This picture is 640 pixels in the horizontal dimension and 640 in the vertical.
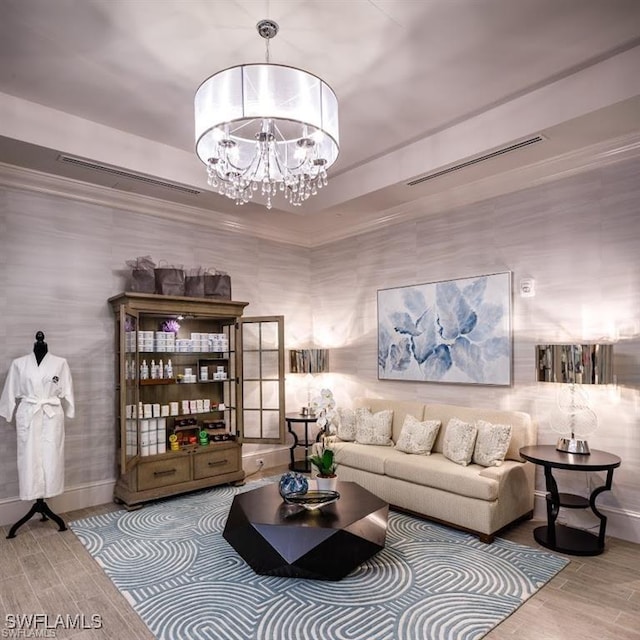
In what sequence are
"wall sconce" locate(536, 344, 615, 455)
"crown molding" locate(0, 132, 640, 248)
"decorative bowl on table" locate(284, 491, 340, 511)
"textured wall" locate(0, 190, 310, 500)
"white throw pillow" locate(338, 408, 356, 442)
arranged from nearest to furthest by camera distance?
"decorative bowl on table" locate(284, 491, 340, 511) → "wall sconce" locate(536, 344, 615, 455) → "crown molding" locate(0, 132, 640, 248) → "textured wall" locate(0, 190, 310, 500) → "white throw pillow" locate(338, 408, 356, 442)

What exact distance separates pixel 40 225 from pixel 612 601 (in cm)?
512

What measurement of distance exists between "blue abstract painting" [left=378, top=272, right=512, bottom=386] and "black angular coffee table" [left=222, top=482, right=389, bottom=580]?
187cm

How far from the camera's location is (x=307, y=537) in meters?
2.74

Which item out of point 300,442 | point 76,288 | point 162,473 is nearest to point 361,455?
point 300,442

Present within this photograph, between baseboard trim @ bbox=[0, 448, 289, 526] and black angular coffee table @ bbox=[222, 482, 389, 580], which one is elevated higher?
black angular coffee table @ bbox=[222, 482, 389, 580]

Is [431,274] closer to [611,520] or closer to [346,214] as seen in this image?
[346,214]

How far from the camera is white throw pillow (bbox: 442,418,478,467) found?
12.5 feet

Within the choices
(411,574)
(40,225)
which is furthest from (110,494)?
(411,574)

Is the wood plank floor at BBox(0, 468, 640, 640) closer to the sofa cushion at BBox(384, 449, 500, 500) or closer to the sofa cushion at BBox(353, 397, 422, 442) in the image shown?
the sofa cushion at BBox(384, 449, 500, 500)

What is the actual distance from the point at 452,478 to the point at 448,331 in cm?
156

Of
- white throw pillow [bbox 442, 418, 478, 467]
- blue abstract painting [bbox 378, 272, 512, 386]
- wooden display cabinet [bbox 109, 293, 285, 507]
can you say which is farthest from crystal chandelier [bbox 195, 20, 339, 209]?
white throw pillow [bbox 442, 418, 478, 467]

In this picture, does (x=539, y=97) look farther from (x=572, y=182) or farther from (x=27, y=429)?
(x=27, y=429)

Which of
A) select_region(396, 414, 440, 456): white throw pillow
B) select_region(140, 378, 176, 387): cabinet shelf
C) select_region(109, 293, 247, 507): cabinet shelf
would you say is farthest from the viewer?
select_region(140, 378, 176, 387): cabinet shelf

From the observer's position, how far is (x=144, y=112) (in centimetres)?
361
